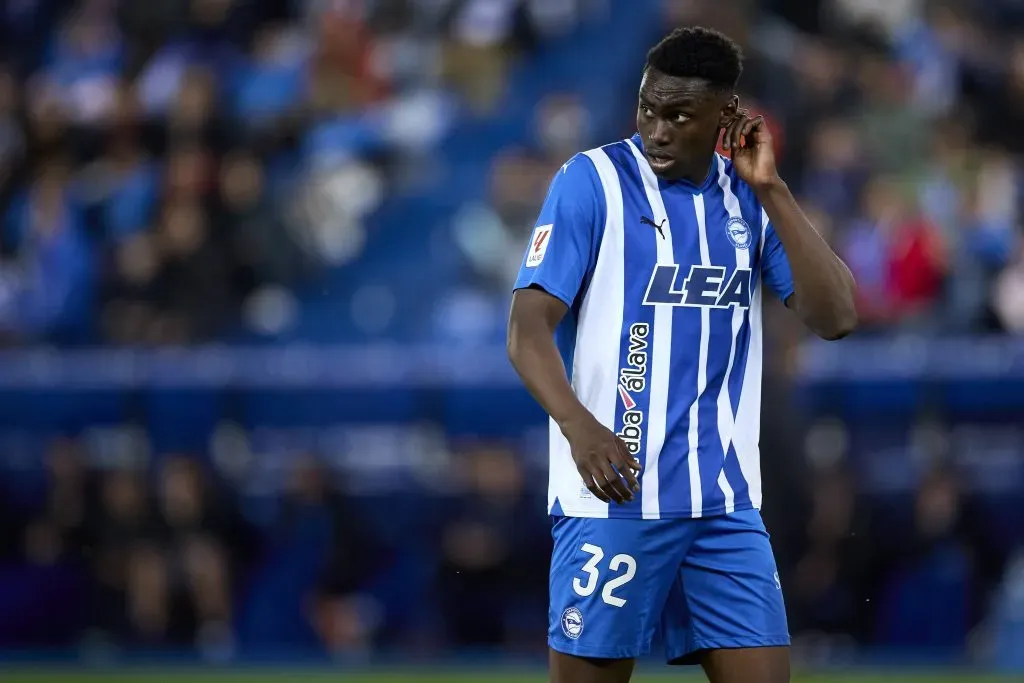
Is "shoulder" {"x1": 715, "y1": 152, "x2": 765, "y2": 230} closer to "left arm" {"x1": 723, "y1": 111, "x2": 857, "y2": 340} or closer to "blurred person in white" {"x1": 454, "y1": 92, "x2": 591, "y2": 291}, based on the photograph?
"left arm" {"x1": 723, "y1": 111, "x2": 857, "y2": 340}

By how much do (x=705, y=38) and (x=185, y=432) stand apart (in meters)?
7.32

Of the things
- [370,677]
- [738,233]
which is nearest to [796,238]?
[738,233]


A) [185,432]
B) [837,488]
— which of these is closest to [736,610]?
[837,488]

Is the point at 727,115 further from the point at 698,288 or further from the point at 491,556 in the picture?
the point at 491,556

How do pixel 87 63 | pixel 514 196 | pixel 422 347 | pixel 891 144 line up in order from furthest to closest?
pixel 87 63 < pixel 891 144 < pixel 514 196 < pixel 422 347

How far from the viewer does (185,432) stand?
10.7 meters

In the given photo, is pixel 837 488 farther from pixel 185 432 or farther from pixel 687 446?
pixel 687 446

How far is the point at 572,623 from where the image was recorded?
4070mm

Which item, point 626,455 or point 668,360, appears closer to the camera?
point 626,455

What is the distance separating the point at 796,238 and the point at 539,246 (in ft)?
2.19

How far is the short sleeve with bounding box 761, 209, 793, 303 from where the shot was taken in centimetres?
426

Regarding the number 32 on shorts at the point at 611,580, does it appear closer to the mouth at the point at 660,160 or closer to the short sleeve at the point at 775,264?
the short sleeve at the point at 775,264

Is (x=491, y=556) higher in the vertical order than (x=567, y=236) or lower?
lower

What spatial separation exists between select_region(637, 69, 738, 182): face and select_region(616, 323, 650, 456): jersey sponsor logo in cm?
44
